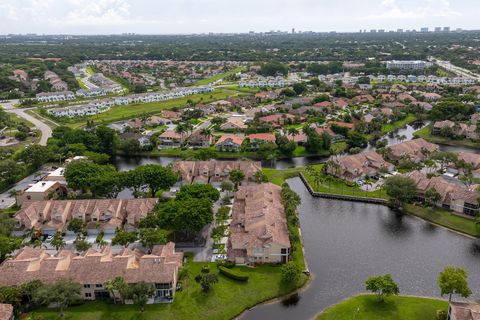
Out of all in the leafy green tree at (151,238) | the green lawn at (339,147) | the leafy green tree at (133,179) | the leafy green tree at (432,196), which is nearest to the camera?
the leafy green tree at (151,238)

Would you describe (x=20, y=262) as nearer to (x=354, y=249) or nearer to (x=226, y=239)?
(x=226, y=239)

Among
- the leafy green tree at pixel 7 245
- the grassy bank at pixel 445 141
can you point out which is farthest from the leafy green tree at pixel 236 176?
the grassy bank at pixel 445 141

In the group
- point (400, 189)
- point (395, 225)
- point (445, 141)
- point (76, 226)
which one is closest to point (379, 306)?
point (395, 225)

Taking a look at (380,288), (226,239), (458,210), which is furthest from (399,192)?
(226,239)

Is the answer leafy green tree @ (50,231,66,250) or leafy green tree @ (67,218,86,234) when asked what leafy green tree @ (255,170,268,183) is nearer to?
leafy green tree @ (67,218,86,234)

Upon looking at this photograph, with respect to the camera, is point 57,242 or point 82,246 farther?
point 57,242

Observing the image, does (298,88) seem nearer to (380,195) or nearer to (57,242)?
(380,195)

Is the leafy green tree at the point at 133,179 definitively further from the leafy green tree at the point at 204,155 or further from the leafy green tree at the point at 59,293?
the leafy green tree at the point at 59,293
